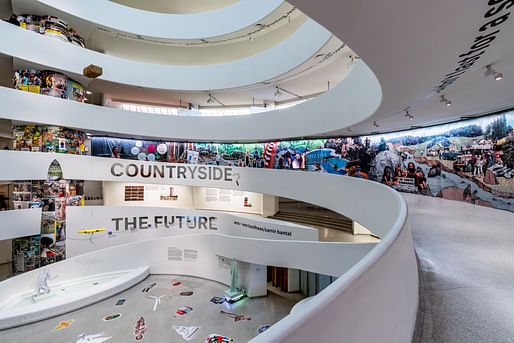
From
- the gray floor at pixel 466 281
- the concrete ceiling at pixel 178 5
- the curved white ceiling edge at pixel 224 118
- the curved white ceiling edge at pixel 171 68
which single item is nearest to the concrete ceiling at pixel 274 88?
the curved white ceiling edge at pixel 171 68

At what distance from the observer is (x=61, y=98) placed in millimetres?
13883

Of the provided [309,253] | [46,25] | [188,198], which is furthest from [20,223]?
[309,253]

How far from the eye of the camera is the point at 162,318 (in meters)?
10.7

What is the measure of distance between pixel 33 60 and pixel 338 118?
15140 mm

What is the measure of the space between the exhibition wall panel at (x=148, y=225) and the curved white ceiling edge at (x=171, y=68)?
26.7 ft

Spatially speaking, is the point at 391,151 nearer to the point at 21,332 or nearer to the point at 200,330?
the point at 200,330

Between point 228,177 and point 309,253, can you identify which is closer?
point 309,253

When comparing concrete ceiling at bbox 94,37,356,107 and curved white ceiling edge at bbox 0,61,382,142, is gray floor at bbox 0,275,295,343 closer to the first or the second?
curved white ceiling edge at bbox 0,61,382,142

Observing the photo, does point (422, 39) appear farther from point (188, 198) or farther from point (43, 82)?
point (188, 198)

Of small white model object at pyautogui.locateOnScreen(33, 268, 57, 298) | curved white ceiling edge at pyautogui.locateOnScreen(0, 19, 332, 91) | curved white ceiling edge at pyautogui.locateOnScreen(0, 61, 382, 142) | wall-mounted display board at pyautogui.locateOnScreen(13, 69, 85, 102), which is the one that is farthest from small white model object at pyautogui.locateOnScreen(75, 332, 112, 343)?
curved white ceiling edge at pyautogui.locateOnScreen(0, 19, 332, 91)

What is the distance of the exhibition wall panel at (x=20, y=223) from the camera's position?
38.8 feet

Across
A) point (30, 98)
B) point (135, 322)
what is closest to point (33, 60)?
point (30, 98)

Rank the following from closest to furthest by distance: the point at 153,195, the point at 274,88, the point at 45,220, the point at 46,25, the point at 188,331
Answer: the point at 188,331 → the point at 45,220 → the point at 46,25 → the point at 274,88 → the point at 153,195

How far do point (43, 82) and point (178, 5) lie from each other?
34.8 ft
